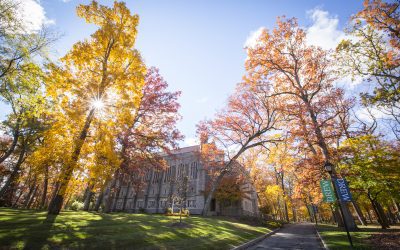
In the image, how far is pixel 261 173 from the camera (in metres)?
40.9

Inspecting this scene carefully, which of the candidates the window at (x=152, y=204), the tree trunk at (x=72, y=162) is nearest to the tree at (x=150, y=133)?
the tree trunk at (x=72, y=162)

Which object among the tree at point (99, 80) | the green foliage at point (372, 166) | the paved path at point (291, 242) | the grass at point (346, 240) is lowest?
the paved path at point (291, 242)

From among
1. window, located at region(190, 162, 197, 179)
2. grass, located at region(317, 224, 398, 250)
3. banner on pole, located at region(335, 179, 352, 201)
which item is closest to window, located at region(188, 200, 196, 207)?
window, located at region(190, 162, 197, 179)

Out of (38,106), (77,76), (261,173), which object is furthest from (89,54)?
(261,173)

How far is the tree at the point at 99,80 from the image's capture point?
9742 millimetres

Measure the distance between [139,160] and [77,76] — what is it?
11.9 meters

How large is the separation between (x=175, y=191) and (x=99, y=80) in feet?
92.3

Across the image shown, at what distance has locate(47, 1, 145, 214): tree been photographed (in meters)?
9.74

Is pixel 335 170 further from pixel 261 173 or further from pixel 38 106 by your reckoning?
pixel 261 173

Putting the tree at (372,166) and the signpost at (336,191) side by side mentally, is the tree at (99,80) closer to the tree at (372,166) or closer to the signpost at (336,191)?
the signpost at (336,191)

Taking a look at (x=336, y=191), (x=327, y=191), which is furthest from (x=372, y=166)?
(x=327, y=191)

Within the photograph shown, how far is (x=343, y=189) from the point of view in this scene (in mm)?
11844

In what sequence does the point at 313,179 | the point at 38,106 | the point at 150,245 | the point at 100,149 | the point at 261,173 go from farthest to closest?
the point at 261,173
the point at 313,179
the point at 38,106
the point at 100,149
the point at 150,245

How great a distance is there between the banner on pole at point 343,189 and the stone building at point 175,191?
20692 millimetres
